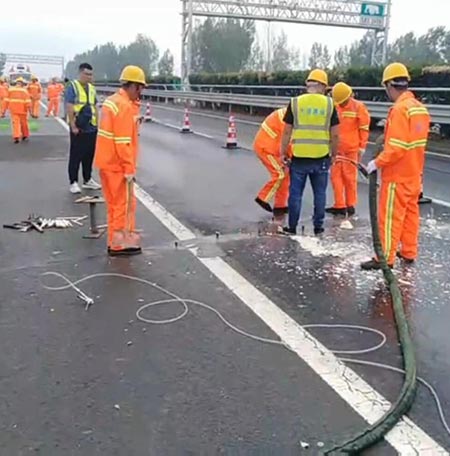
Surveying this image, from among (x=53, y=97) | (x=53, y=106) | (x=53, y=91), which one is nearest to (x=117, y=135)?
(x=53, y=91)

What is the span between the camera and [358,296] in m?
4.78

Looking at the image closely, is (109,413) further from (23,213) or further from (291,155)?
(23,213)

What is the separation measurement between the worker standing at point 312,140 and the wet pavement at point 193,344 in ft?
1.32

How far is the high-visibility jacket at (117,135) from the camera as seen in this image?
5.54m

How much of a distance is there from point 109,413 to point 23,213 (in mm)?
5112

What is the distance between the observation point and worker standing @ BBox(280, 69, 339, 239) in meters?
6.35

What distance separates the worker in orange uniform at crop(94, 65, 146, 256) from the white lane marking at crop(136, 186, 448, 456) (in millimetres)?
864

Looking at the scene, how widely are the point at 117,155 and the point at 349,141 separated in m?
3.08

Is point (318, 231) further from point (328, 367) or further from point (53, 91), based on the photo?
point (53, 91)

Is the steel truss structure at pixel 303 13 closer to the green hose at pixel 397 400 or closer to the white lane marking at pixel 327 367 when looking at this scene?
the white lane marking at pixel 327 367

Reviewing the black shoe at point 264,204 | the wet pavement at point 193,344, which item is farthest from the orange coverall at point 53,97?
the black shoe at point 264,204

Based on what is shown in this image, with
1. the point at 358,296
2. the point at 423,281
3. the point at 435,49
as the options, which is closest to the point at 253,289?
the point at 358,296

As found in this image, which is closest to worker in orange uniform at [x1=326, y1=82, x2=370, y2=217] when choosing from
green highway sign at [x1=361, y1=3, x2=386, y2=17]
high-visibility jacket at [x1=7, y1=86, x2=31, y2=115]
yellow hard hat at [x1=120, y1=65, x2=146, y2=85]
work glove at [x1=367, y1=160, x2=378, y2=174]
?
work glove at [x1=367, y1=160, x2=378, y2=174]

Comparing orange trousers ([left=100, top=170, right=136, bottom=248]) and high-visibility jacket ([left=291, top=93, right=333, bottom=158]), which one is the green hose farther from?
orange trousers ([left=100, top=170, right=136, bottom=248])
